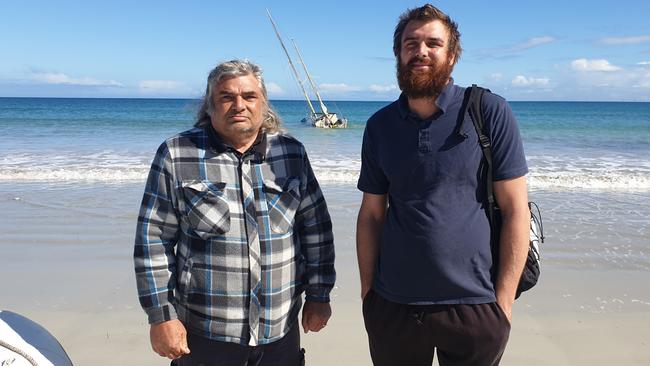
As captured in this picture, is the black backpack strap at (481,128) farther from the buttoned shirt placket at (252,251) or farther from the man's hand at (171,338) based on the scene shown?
the man's hand at (171,338)

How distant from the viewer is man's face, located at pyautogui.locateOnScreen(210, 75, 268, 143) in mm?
2143

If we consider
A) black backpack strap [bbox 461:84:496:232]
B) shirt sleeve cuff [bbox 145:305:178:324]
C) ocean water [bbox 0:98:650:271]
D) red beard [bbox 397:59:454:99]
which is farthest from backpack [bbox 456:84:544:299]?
shirt sleeve cuff [bbox 145:305:178:324]

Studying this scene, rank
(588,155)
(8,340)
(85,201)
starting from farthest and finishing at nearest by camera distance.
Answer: (588,155) < (85,201) < (8,340)

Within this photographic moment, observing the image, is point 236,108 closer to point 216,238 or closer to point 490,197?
point 216,238

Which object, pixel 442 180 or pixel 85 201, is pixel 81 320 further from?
pixel 85 201

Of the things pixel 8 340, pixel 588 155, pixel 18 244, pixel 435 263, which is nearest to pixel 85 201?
pixel 18 244

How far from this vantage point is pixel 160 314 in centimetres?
211

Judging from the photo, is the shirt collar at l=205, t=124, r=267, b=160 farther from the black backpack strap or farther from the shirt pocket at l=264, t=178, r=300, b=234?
the black backpack strap

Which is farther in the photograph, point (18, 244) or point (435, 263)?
point (18, 244)

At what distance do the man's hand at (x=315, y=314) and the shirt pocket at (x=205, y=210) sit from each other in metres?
0.59

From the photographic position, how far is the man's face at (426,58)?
6.77 feet

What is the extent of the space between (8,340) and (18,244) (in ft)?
15.2

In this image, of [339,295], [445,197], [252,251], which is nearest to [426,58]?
[445,197]

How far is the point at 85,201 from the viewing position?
28.1ft
